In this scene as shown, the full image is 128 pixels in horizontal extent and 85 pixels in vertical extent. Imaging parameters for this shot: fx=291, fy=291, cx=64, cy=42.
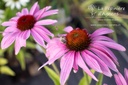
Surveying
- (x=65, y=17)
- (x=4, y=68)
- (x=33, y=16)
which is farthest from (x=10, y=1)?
(x=33, y=16)

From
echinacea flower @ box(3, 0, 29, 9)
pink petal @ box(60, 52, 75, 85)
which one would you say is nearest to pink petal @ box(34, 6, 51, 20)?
pink petal @ box(60, 52, 75, 85)

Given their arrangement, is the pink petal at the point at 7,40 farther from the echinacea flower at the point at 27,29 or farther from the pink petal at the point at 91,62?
the pink petal at the point at 91,62

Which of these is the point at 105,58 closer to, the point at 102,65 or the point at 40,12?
the point at 102,65

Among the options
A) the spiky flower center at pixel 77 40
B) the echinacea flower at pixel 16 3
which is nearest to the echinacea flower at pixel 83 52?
the spiky flower center at pixel 77 40

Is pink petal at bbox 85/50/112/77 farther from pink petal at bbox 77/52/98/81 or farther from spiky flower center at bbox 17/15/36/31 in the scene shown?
spiky flower center at bbox 17/15/36/31

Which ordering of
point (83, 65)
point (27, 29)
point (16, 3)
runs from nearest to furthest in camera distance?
point (83, 65), point (27, 29), point (16, 3)

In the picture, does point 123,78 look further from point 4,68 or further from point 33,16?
point 4,68

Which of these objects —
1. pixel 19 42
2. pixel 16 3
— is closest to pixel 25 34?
pixel 19 42

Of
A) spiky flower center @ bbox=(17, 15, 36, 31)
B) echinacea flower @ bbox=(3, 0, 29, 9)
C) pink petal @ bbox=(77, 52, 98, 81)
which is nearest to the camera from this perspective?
pink petal @ bbox=(77, 52, 98, 81)
